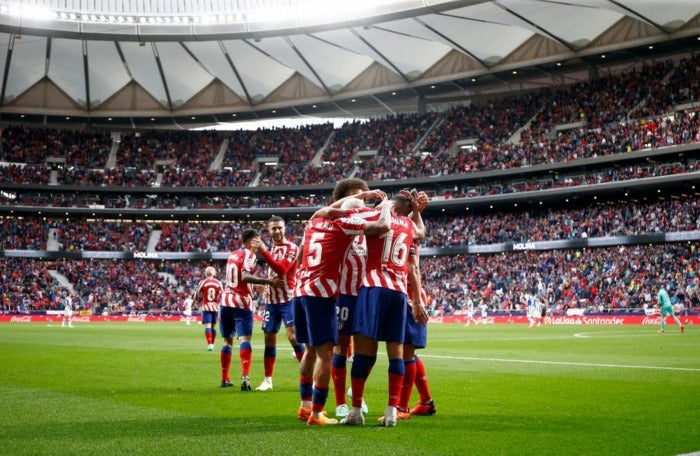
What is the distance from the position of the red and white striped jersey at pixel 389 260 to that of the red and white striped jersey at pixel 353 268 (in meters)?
0.32

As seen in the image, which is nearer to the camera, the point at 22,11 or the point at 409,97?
the point at 22,11

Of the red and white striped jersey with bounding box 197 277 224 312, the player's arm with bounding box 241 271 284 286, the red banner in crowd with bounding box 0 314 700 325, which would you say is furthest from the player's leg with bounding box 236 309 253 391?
the red banner in crowd with bounding box 0 314 700 325

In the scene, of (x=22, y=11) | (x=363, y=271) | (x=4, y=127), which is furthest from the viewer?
(x=4, y=127)

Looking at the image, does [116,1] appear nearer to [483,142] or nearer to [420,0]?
[420,0]

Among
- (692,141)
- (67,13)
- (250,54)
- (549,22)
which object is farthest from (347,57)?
(692,141)

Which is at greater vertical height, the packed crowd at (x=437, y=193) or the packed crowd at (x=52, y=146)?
the packed crowd at (x=52, y=146)

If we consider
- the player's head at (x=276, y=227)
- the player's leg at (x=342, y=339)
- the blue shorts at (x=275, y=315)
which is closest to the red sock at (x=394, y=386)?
the player's leg at (x=342, y=339)

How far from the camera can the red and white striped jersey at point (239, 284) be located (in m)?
12.1

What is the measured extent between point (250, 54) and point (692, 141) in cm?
3426

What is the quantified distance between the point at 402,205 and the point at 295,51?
177 feet

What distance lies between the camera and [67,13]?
178ft

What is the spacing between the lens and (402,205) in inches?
342

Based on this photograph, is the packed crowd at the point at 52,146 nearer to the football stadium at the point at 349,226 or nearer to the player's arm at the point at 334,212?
the football stadium at the point at 349,226

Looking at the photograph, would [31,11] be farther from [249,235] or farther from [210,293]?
[249,235]
